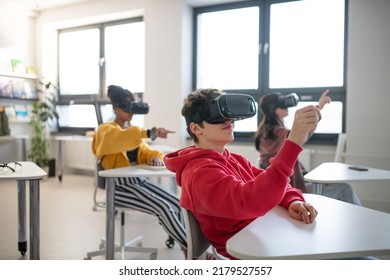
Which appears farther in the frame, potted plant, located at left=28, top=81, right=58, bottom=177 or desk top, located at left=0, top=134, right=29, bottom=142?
potted plant, located at left=28, top=81, right=58, bottom=177

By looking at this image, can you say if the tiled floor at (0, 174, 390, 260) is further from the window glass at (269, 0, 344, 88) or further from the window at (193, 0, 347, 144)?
the window glass at (269, 0, 344, 88)

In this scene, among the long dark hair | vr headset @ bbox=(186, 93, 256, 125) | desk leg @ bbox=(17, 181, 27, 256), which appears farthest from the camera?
the long dark hair

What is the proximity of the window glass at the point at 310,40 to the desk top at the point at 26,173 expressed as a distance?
1072 millimetres

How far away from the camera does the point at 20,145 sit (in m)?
1.31

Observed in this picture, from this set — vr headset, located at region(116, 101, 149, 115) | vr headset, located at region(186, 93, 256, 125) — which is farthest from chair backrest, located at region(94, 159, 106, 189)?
vr headset, located at region(186, 93, 256, 125)

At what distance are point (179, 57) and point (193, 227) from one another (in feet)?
4.01

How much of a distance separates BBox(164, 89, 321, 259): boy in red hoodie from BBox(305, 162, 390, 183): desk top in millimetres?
568

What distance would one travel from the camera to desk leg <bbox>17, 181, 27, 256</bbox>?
1281 mm

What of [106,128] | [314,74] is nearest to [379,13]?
[314,74]

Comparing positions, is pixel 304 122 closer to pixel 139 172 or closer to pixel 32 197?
pixel 139 172

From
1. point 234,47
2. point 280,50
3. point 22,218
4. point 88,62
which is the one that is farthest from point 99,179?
point 280,50
